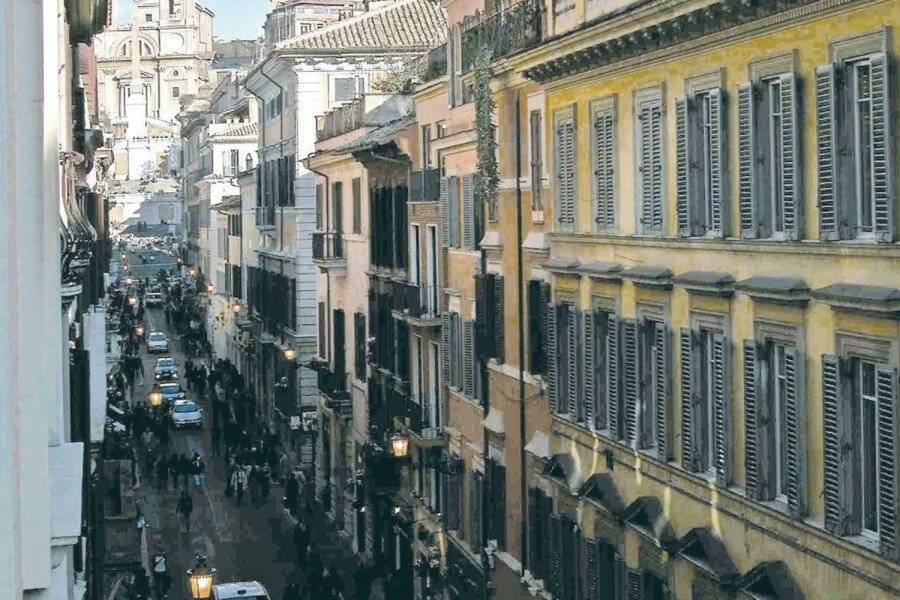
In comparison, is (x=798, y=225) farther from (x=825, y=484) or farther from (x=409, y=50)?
(x=409, y=50)

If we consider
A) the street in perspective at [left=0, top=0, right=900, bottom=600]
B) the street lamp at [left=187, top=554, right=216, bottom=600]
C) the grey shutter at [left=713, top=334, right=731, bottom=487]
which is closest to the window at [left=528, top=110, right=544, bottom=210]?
the street in perspective at [left=0, top=0, right=900, bottom=600]

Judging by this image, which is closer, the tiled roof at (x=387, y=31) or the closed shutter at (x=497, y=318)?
the closed shutter at (x=497, y=318)

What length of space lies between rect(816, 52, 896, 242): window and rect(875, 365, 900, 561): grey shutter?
1.06 meters

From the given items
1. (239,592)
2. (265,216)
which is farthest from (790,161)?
(265,216)

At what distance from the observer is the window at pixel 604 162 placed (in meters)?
21.7

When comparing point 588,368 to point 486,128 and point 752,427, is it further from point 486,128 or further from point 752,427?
point 752,427

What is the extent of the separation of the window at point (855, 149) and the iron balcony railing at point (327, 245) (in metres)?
33.1

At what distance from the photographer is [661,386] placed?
19.9 meters

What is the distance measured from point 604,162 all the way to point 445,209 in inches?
410

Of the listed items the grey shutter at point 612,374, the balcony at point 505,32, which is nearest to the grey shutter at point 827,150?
the grey shutter at point 612,374

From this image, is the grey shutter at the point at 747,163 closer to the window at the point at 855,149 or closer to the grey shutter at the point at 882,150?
the window at the point at 855,149

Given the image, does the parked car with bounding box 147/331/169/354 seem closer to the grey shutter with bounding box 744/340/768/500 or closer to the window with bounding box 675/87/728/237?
the window with bounding box 675/87/728/237

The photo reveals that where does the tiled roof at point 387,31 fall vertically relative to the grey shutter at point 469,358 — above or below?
above

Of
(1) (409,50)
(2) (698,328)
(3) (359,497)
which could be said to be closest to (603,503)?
(2) (698,328)
